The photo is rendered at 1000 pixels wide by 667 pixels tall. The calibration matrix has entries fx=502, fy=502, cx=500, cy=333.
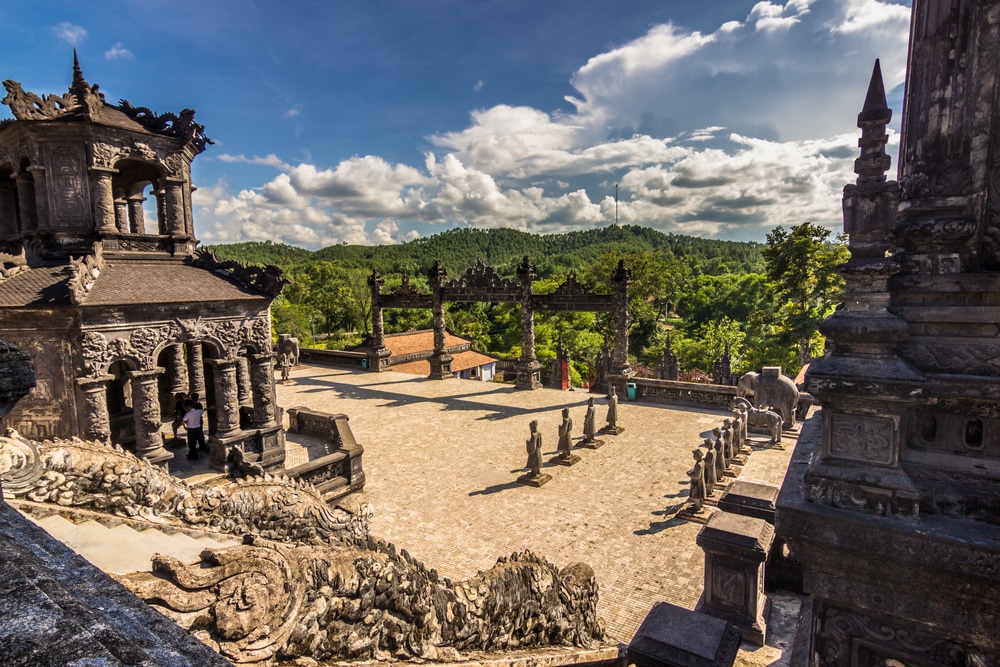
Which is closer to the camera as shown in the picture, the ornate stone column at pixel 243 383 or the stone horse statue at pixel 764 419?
the ornate stone column at pixel 243 383

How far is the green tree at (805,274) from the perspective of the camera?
30.3 m

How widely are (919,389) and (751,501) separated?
14.5 feet

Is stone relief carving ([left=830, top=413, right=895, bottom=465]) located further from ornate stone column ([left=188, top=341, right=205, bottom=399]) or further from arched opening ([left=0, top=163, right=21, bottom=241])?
arched opening ([left=0, top=163, right=21, bottom=241])

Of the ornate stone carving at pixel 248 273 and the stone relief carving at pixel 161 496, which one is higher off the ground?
the ornate stone carving at pixel 248 273

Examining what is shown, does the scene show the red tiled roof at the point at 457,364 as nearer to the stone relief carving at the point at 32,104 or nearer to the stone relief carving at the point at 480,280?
the stone relief carving at the point at 480,280

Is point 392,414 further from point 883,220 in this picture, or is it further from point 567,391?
point 883,220

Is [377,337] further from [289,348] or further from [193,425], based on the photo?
[193,425]

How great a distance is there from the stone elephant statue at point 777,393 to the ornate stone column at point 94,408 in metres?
16.9

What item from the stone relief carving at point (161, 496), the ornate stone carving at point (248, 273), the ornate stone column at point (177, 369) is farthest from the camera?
the ornate stone column at point (177, 369)

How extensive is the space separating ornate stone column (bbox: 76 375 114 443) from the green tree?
3230 cm

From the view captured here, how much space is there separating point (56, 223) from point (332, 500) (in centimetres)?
863

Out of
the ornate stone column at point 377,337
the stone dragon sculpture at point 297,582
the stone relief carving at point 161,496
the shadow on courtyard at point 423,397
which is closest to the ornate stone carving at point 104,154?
the stone relief carving at point 161,496

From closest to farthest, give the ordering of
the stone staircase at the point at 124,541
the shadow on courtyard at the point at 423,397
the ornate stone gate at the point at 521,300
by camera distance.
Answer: the stone staircase at the point at 124,541 < the shadow on courtyard at the point at 423,397 < the ornate stone gate at the point at 521,300

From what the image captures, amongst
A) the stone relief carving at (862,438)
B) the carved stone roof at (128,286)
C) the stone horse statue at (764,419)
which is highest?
the carved stone roof at (128,286)
